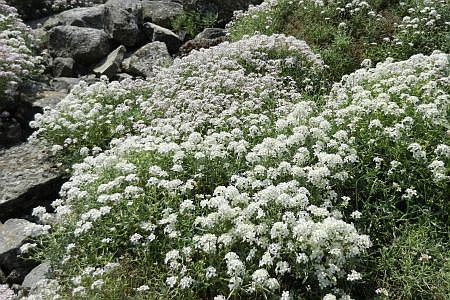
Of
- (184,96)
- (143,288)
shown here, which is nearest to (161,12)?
(184,96)

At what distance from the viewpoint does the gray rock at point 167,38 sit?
574 inches

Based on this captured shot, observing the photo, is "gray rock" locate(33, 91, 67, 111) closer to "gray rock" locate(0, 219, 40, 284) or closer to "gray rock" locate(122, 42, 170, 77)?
"gray rock" locate(122, 42, 170, 77)

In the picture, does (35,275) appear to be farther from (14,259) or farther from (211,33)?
(211,33)

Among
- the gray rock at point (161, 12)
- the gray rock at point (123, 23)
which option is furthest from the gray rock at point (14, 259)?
the gray rock at point (161, 12)

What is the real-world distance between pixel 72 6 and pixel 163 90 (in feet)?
30.7

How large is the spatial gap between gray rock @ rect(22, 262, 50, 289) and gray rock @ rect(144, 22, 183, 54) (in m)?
8.64

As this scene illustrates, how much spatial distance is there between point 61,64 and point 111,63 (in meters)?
1.25

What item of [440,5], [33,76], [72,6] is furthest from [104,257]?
[72,6]

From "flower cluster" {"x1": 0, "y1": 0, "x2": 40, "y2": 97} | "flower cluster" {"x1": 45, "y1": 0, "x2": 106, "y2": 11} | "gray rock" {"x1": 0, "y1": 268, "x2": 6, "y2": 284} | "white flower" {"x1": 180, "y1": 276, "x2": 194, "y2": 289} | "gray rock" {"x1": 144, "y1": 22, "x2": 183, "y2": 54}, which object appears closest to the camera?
"white flower" {"x1": 180, "y1": 276, "x2": 194, "y2": 289}

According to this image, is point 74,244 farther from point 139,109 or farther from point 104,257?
point 139,109

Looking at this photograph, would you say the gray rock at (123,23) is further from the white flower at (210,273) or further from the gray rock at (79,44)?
the white flower at (210,273)

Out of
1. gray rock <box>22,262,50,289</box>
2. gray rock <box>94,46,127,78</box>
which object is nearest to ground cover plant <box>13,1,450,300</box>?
gray rock <box>22,262,50,289</box>

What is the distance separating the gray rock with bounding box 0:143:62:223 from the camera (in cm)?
857

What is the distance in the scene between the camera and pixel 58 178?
9008 mm
